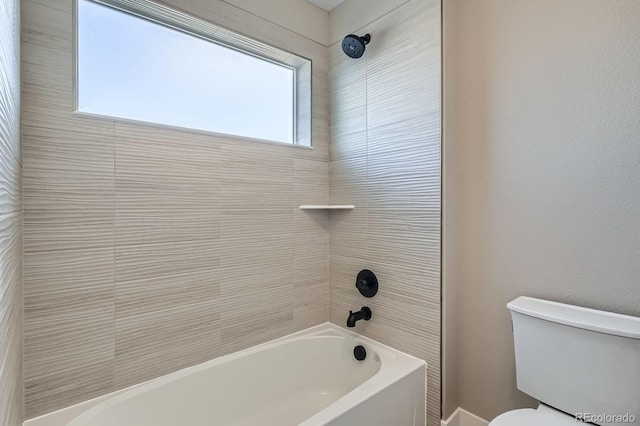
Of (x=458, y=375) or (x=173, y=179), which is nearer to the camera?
(x=173, y=179)

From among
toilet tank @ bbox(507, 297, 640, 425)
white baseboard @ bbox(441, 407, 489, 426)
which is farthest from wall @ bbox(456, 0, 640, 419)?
toilet tank @ bbox(507, 297, 640, 425)

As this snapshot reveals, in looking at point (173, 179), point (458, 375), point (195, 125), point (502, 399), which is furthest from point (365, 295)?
point (195, 125)

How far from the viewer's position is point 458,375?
163 centimetres

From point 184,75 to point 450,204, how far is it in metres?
1.58

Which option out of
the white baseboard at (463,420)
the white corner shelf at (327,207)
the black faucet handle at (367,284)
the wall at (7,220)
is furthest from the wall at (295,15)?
the white baseboard at (463,420)

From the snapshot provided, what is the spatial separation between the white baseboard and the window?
182 centimetres

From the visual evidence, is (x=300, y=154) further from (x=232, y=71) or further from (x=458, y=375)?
(x=458, y=375)

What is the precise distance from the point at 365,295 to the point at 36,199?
63.9 inches

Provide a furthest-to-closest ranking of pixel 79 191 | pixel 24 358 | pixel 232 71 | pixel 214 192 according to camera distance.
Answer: pixel 232 71
pixel 214 192
pixel 79 191
pixel 24 358

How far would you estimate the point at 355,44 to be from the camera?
169 cm

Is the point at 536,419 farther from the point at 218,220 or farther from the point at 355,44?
the point at 355,44

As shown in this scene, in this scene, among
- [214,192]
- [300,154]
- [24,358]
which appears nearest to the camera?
[24,358]

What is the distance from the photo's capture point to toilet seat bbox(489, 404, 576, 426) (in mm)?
1106

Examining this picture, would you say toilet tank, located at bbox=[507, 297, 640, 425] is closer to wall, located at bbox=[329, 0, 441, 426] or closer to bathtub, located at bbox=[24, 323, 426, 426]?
wall, located at bbox=[329, 0, 441, 426]
